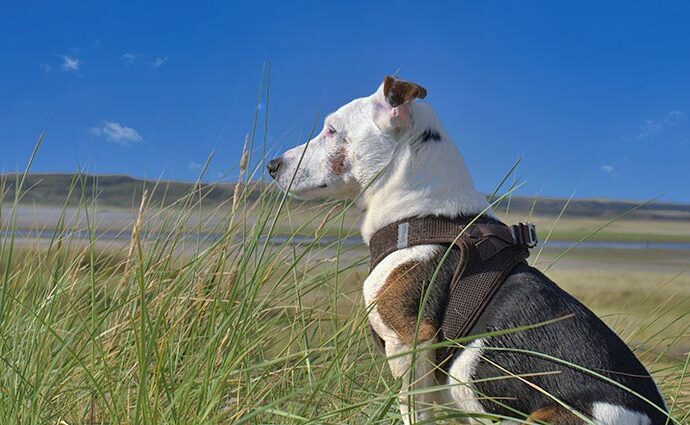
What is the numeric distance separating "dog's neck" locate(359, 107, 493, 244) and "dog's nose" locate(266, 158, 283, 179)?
46 centimetres

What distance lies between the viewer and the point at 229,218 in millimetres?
3939

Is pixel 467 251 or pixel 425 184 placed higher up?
pixel 425 184

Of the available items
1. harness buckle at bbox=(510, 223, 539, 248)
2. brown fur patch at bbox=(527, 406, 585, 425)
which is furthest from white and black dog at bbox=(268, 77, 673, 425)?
harness buckle at bbox=(510, 223, 539, 248)

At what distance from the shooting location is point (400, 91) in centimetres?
305

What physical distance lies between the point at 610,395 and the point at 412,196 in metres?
1.08

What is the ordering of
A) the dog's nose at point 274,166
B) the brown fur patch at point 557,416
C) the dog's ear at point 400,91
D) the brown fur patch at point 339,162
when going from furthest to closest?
the dog's nose at point 274,166
the brown fur patch at point 339,162
the dog's ear at point 400,91
the brown fur patch at point 557,416

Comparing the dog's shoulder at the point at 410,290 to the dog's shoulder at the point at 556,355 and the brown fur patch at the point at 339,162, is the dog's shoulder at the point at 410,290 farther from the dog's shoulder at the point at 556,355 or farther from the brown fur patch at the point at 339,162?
the brown fur patch at the point at 339,162

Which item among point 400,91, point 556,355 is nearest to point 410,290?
point 556,355

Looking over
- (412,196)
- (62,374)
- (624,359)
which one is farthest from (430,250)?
(62,374)

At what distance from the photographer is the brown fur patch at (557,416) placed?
258 centimetres

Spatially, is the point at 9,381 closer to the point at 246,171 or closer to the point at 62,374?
→ the point at 62,374

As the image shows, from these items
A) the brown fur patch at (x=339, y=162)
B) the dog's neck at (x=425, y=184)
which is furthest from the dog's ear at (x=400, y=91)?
the brown fur patch at (x=339, y=162)

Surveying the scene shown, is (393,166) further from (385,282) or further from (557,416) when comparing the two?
(557,416)

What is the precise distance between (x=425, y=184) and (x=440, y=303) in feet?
1.68
